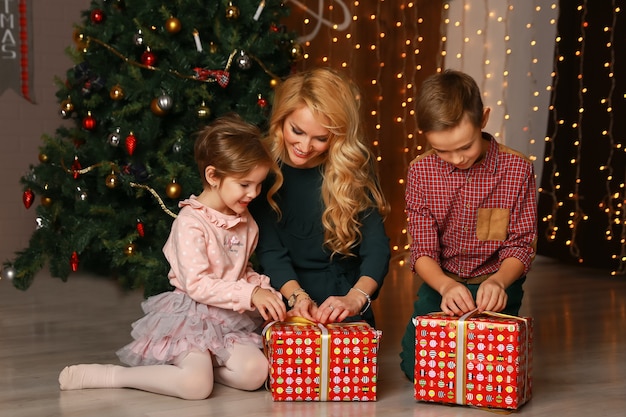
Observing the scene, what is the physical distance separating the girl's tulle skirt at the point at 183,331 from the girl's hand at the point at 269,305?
0.50ft

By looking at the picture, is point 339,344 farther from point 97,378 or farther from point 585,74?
point 585,74

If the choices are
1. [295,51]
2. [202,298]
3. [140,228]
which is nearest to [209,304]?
[202,298]

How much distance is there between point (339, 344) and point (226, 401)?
332 millimetres

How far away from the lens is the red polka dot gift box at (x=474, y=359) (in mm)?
2070

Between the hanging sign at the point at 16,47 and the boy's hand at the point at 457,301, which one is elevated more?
the hanging sign at the point at 16,47

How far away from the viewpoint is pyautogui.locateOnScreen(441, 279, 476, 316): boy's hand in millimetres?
2186

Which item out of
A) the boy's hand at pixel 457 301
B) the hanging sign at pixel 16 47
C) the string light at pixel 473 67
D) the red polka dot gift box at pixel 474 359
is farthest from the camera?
the string light at pixel 473 67

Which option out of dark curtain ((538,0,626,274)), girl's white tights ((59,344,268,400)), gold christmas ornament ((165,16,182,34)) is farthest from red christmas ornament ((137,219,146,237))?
dark curtain ((538,0,626,274))

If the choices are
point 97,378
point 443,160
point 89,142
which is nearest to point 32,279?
point 89,142

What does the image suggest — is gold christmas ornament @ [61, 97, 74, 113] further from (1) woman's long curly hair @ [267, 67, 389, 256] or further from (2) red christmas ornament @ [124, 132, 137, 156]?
(1) woman's long curly hair @ [267, 67, 389, 256]

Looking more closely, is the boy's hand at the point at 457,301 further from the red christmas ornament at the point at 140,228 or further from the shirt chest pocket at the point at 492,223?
the red christmas ornament at the point at 140,228

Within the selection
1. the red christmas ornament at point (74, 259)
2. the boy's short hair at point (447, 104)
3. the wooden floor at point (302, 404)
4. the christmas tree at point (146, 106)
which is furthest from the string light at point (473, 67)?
the boy's short hair at point (447, 104)

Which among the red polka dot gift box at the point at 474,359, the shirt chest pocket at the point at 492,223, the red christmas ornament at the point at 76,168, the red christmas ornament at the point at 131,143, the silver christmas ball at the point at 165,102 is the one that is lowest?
the red polka dot gift box at the point at 474,359

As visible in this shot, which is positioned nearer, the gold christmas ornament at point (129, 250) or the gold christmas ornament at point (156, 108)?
the gold christmas ornament at point (156, 108)
